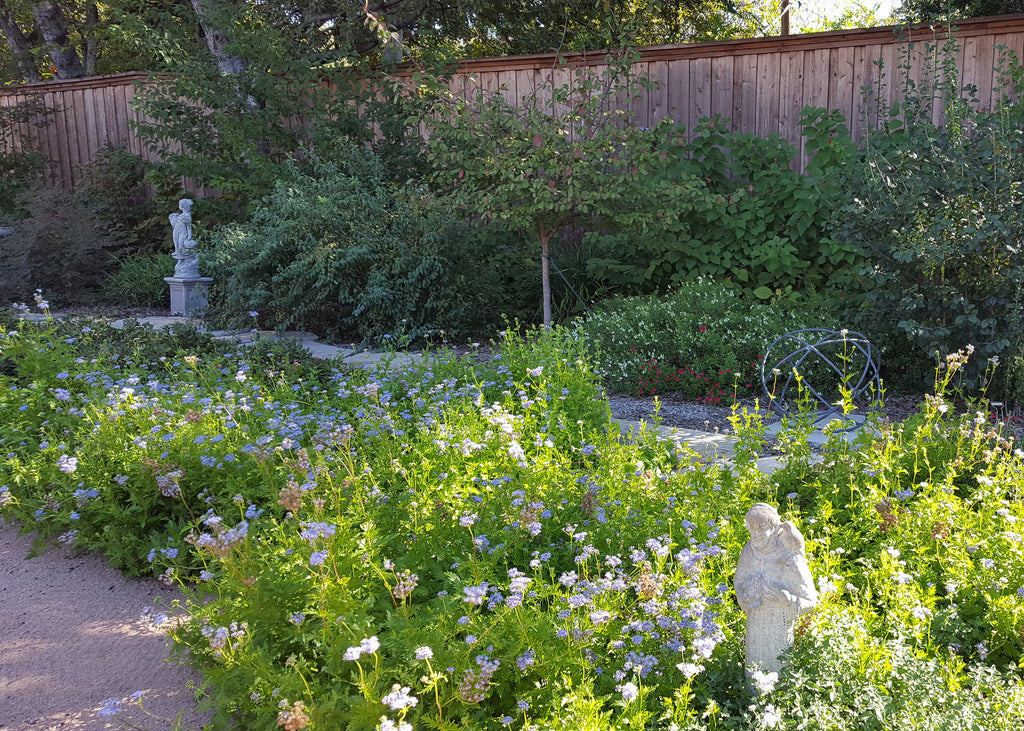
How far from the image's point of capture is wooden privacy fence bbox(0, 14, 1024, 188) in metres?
6.89

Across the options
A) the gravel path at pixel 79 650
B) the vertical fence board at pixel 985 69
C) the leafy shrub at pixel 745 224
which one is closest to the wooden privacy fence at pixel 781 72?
the vertical fence board at pixel 985 69

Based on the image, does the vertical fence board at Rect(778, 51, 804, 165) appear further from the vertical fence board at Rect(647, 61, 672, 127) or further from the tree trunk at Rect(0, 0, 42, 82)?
the tree trunk at Rect(0, 0, 42, 82)

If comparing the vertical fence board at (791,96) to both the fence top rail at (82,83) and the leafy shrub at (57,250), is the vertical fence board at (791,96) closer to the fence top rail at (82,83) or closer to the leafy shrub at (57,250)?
the leafy shrub at (57,250)

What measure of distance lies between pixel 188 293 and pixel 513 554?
6750 millimetres

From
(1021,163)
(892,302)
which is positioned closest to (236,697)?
(892,302)

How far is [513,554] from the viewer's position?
8.98 feet

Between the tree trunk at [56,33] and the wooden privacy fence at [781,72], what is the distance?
24.9 ft

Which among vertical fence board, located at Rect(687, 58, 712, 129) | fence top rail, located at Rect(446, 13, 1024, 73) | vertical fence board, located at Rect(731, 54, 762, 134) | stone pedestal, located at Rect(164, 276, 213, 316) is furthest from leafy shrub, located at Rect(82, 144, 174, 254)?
vertical fence board, located at Rect(731, 54, 762, 134)

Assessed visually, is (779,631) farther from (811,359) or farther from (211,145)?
(211,145)

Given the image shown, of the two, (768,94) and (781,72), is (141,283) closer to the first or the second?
(768,94)

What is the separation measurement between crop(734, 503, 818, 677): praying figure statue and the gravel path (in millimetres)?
1539

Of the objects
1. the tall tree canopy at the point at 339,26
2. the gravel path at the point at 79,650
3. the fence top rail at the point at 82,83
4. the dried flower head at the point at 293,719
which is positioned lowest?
the gravel path at the point at 79,650

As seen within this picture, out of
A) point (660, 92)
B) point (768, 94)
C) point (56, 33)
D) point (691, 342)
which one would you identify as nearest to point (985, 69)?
point (768, 94)

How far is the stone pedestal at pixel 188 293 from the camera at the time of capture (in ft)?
27.6
